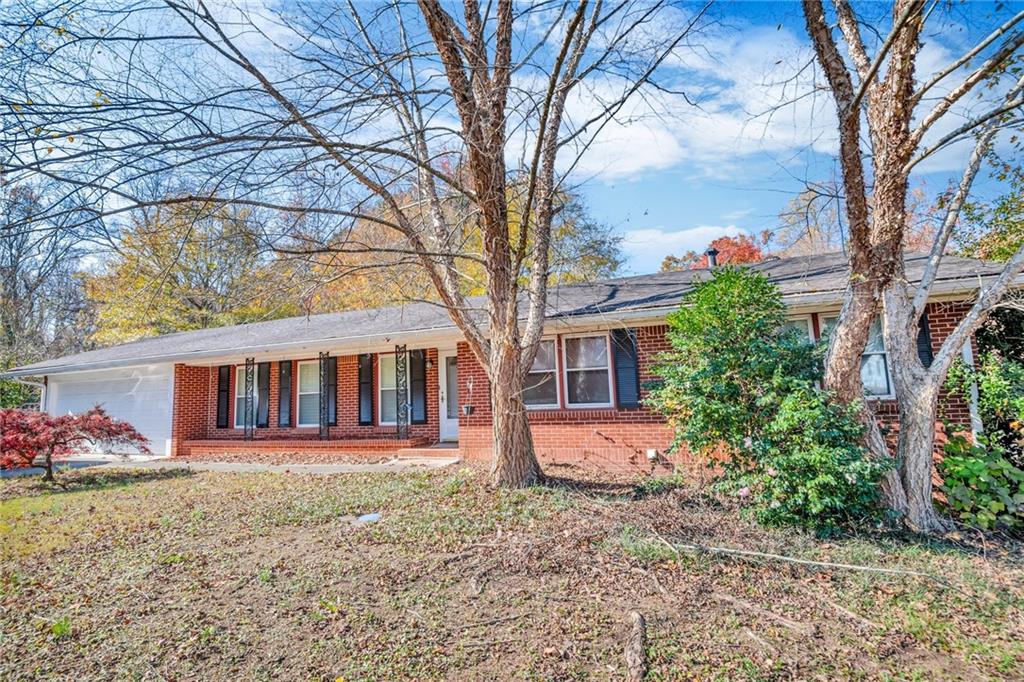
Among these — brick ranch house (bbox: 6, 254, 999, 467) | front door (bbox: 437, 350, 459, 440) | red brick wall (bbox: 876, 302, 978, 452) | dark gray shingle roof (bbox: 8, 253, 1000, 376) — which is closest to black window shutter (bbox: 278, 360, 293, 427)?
brick ranch house (bbox: 6, 254, 999, 467)

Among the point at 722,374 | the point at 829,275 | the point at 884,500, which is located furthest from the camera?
the point at 829,275

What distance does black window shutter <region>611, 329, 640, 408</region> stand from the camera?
9.56 m

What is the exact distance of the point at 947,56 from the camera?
6.13m

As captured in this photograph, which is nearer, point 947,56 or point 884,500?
point 884,500

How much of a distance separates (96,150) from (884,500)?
24.2 ft

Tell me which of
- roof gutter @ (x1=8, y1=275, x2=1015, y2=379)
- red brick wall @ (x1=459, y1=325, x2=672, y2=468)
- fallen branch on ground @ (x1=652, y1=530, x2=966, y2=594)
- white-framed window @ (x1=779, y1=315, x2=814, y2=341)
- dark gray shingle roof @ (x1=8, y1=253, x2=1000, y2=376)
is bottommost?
fallen branch on ground @ (x1=652, y1=530, x2=966, y2=594)

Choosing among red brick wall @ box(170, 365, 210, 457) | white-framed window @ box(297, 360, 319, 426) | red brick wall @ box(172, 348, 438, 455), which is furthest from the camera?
red brick wall @ box(170, 365, 210, 457)

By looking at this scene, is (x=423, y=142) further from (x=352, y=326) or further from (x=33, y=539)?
(x=352, y=326)

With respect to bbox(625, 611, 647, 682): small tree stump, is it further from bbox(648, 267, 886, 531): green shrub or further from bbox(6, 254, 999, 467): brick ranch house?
bbox(6, 254, 999, 467): brick ranch house

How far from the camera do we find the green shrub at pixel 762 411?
17.5 ft

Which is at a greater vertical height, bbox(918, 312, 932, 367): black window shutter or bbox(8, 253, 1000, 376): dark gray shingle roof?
bbox(8, 253, 1000, 376): dark gray shingle roof

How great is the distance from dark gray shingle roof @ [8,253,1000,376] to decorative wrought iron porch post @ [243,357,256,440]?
0.69 meters

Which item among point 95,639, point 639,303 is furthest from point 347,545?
point 639,303

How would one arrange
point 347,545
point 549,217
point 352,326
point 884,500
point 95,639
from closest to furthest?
point 95,639 → point 347,545 → point 884,500 → point 549,217 → point 352,326
